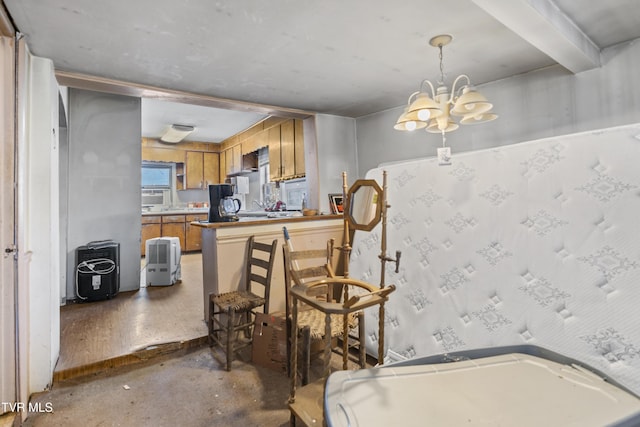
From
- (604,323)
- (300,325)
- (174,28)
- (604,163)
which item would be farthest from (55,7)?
(604,323)

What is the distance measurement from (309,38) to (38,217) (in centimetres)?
205

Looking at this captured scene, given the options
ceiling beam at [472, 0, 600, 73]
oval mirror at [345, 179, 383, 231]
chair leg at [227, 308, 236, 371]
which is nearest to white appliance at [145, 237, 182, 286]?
chair leg at [227, 308, 236, 371]

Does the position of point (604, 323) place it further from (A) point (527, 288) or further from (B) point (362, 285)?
(B) point (362, 285)

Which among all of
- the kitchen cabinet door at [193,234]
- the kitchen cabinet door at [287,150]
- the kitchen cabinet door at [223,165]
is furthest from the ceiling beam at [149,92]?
the kitchen cabinet door at [223,165]

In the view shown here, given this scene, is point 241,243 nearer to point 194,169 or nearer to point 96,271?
point 96,271

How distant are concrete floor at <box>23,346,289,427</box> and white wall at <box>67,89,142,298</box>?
196cm

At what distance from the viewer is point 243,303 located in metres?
2.31

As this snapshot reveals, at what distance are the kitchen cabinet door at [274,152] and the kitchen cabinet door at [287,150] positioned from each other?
0.31 feet

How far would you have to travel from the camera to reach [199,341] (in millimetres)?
2525

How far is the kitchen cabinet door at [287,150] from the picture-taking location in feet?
14.3

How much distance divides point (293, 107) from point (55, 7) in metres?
2.21

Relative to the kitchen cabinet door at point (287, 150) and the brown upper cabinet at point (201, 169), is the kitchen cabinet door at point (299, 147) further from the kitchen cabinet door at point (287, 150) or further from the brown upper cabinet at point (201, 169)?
the brown upper cabinet at point (201, 169)

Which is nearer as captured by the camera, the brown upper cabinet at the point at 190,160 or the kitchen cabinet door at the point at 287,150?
the kitchen cabinet door at the point at 287,150

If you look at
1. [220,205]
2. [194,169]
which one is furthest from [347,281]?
[194,169]
